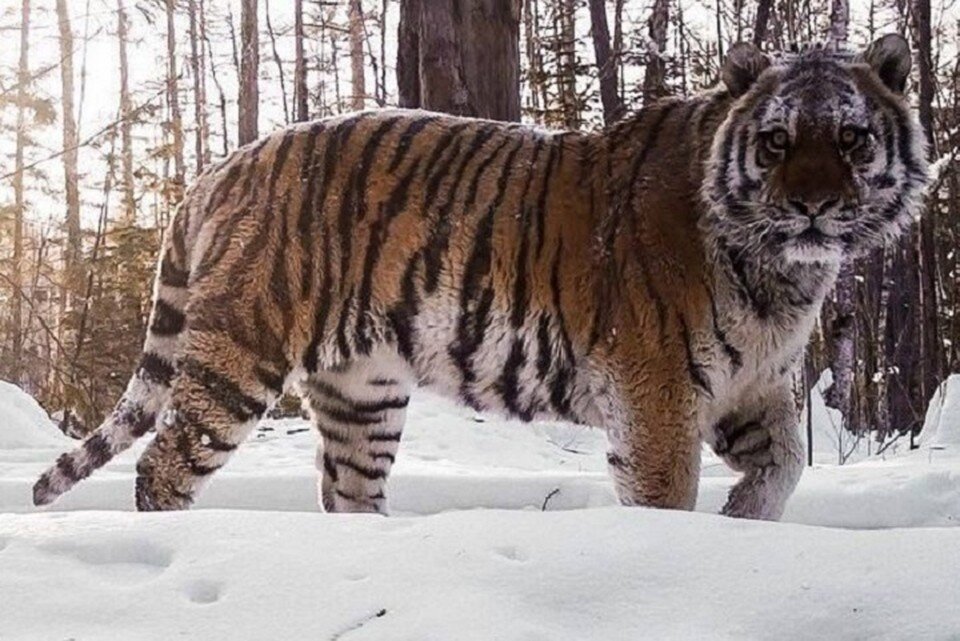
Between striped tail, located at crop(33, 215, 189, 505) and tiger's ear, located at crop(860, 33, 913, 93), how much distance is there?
239cm

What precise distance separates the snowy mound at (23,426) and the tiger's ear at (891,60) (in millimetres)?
5016

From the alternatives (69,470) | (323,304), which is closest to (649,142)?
(323,304)

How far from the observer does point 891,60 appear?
10.7 feet

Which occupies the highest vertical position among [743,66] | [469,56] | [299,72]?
[299,72]

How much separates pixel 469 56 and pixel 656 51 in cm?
574

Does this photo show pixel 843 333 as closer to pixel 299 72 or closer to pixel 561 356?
pixel 561 356

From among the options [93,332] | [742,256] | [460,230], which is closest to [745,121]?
[742,256]

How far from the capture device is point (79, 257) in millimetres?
14945

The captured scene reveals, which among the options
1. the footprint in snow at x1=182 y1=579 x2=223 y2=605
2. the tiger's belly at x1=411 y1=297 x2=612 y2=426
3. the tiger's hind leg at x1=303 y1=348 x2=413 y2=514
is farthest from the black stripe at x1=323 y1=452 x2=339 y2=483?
the footprint in snow at x1=182 y1=579 x2=223 y2=605

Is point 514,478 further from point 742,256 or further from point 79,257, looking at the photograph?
point 79,257

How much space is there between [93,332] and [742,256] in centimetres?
1057

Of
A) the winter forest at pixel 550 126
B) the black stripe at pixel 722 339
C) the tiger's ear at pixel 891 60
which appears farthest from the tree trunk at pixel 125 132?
the tiger's ear at pixel 891 60

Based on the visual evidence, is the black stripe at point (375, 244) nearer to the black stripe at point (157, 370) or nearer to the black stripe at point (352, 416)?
the black stripe at point (352, 416)

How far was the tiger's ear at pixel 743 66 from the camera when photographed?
329cm
